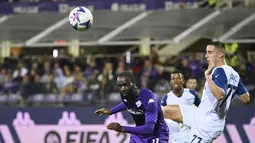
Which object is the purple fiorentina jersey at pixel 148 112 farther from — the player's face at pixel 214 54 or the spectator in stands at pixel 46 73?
the spectator in stands at pixel 46 73

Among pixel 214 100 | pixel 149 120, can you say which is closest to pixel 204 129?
pixel 214 100

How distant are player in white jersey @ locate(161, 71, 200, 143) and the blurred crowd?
412cm

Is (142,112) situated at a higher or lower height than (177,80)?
lower

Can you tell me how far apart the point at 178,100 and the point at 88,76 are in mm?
7352

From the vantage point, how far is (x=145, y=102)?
391 inches

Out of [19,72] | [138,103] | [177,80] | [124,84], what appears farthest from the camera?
[19,72]

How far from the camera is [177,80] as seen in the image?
12047mm

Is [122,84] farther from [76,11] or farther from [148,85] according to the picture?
[148,85]

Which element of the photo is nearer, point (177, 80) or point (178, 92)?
point (177, 80)

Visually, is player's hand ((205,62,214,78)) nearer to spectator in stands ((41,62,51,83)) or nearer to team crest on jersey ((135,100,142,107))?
team crest on jersey ((135,100,142,107))

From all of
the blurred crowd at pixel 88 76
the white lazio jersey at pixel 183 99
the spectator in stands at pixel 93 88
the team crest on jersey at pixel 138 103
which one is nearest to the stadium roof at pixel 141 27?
the blurred crowd at pixel 88 76

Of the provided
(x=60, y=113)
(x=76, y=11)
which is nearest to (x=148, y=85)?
(x=60, y=113)

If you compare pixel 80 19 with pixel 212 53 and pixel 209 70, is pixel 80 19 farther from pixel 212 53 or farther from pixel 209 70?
pixel 209 70

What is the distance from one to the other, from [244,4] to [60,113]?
316 inches
